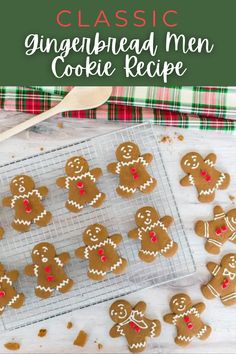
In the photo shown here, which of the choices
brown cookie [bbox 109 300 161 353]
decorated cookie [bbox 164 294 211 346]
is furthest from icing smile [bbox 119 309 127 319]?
decorated cookie [bbox 164 294 211 346]

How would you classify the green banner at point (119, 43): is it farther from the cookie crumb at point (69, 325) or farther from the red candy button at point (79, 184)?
the cookie crumb at point (69, 325)

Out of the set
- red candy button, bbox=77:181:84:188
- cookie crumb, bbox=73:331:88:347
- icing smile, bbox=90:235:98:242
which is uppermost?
red candy button, bbox=77:181:84:188

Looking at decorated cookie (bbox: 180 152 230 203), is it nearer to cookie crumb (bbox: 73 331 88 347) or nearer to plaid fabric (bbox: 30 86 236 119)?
A: plaid fabric (bbox: 30 86 236 119)

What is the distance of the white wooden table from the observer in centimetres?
133

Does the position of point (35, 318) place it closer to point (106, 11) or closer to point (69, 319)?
point (69, 319)

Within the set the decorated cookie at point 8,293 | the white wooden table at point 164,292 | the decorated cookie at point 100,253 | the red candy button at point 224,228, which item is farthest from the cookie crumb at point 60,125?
the red candy button at point 224,228

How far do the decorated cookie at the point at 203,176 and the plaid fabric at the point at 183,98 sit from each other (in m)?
0.12

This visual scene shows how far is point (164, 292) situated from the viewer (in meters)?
1.35

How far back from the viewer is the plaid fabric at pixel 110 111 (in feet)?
4.31

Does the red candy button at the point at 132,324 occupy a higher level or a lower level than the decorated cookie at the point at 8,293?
lower

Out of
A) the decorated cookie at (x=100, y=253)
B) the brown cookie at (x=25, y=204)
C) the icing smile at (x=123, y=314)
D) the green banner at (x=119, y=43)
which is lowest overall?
the icing smile at (x=123, y=314)

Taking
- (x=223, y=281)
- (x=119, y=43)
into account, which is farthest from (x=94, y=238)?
(x=119, y=43)

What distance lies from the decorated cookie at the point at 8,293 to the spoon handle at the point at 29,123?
33 centimetres

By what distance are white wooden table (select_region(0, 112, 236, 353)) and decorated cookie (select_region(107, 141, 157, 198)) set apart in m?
0.08
